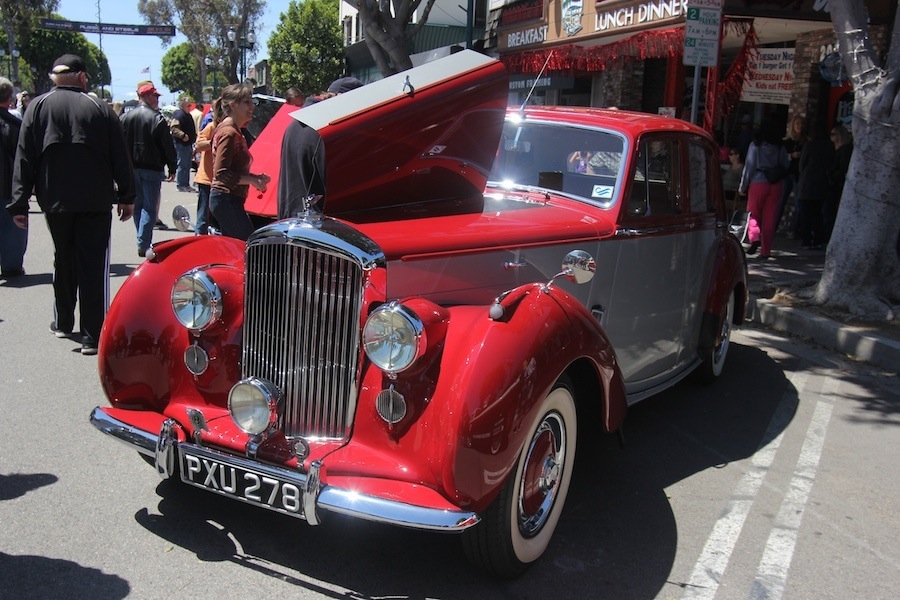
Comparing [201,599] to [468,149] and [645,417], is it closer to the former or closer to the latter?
[468,149]

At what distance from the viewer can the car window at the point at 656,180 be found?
176 inches

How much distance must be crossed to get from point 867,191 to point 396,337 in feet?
20.4

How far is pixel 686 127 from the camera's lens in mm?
5074

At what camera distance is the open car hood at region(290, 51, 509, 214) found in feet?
12.5

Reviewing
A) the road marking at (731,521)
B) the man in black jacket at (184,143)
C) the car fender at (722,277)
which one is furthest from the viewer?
the man in black jacket at (184,143)

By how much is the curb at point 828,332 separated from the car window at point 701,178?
92.0 inches

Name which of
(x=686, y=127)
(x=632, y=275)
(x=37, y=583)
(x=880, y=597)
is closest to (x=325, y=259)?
(x=37, y=583)

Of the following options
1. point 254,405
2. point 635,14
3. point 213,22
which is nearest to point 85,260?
point 254,405

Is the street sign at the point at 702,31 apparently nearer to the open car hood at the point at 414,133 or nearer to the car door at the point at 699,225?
the car door at the point at 699,225

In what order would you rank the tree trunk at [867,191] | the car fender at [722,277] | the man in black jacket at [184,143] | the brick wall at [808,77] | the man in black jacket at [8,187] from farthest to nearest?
the man in black jacket at [184,143] < the brick wall at [808,77] < the man in black jacket at [8,187] < the tree trunk at [867,191] < the car fender at [722,277]

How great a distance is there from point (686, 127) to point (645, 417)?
5.98ft

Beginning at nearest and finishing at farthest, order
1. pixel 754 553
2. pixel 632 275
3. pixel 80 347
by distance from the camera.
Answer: pixel 754 553 < pixel 632 275 < pixel 80 347

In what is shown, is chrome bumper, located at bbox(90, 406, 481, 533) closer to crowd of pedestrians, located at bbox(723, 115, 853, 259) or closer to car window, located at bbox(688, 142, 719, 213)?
car window, located at bbox(688, 142, 719, 213)

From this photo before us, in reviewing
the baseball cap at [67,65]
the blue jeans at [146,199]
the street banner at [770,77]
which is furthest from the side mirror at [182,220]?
the street banner at [770,77]
